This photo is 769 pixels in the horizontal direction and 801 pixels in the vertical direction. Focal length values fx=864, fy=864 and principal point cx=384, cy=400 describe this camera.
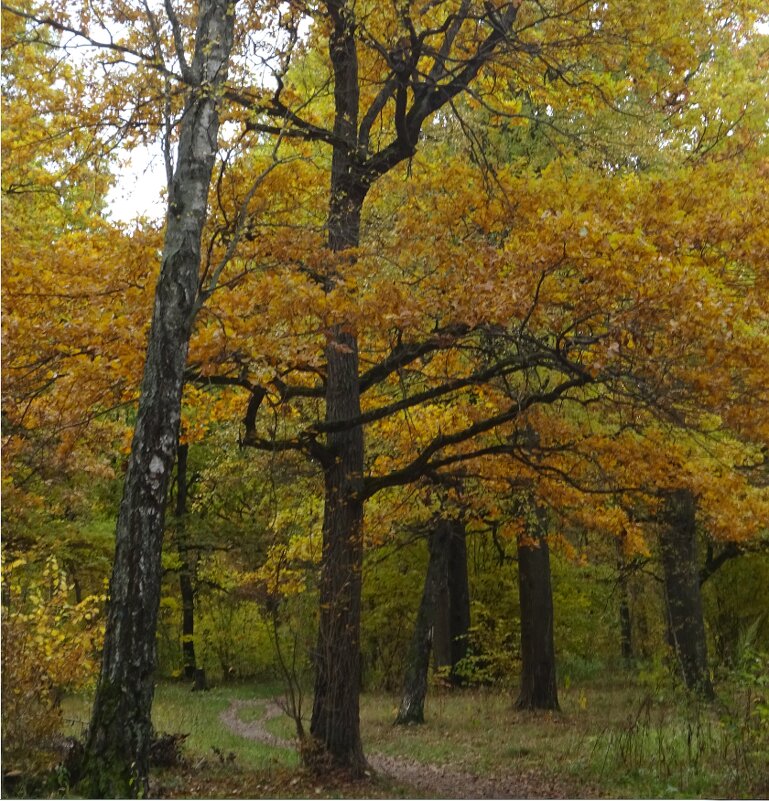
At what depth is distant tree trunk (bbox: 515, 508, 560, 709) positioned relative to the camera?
1416 cm

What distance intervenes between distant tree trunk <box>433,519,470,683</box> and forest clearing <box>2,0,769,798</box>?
187 inches

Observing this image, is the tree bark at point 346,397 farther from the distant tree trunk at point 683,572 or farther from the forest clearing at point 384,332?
the distant tree trunk at point 683,572

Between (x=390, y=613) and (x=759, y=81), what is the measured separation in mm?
14931

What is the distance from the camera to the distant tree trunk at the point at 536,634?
1416cm

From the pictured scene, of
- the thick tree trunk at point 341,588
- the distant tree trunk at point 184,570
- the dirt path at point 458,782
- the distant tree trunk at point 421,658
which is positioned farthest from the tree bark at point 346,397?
the distant tree trunk at point 184,570

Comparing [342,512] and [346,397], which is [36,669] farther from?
[346,397]

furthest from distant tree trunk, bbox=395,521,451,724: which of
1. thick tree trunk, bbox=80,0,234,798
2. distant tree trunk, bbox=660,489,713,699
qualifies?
thick tree trunk, bbox=80,0,234,798

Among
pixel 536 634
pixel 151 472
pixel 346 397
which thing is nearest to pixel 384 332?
pixel 346 397

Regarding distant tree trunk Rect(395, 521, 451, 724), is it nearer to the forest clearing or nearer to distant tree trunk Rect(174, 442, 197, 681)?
the forest clearing

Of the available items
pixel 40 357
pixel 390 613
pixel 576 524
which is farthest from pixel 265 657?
pixel 40 357

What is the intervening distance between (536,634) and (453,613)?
4809mm

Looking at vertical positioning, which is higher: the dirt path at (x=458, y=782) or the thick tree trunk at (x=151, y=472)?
the thick tree trunk at (x=151, y=472)

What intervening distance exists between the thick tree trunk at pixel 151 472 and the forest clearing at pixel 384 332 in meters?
0.02

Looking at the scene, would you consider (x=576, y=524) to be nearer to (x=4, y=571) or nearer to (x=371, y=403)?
(x=371, y=403)
